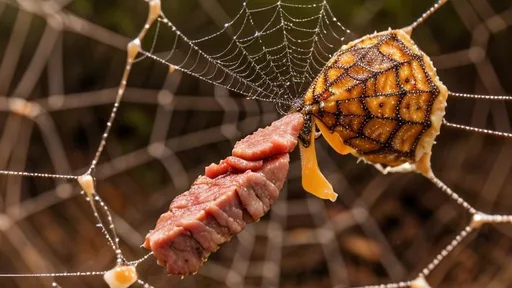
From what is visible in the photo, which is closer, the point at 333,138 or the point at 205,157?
the point at 333,138

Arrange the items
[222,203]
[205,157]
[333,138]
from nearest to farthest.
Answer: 1. [222,203]
2. [333,138]
3. [205,157]

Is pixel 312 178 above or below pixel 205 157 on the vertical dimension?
below

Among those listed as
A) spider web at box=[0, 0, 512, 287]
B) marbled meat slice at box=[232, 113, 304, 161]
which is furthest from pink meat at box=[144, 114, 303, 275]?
spider web at box=[0, 0, 512, 287]

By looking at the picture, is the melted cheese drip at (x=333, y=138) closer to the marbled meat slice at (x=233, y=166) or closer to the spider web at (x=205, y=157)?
the marbled meat slice at (x=233, y=166)

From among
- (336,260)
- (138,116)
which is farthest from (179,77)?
(336,260)

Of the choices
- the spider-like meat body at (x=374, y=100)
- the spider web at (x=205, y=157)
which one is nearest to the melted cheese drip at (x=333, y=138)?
the spider-like meat body at (x=374, y=100)

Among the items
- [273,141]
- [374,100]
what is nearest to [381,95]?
[374,100]

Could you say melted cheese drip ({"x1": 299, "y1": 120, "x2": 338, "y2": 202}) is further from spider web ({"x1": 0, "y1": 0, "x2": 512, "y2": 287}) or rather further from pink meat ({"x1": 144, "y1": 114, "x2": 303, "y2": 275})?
spider web ({"x1": 0, "y1": 0, "x2": 512, "y2": 287})

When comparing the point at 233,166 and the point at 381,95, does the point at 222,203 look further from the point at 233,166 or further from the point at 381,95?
the point at 381,95
